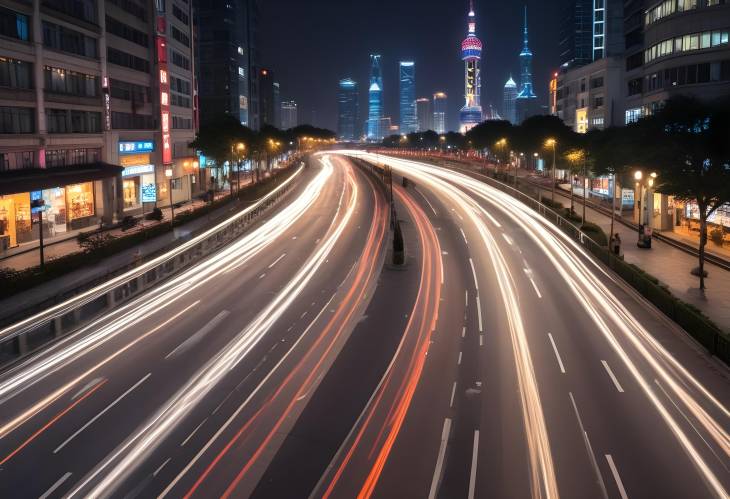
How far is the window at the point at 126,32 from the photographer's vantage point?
63.1 metres

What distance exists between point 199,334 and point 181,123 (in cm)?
6462

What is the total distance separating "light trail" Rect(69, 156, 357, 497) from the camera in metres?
15.8

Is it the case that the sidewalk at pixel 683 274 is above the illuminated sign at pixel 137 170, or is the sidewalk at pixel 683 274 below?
below

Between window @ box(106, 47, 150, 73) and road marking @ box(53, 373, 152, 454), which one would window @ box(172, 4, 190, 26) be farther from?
road marking @ box(53, 373, 152, 454)

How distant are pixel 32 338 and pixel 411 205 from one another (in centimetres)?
5207

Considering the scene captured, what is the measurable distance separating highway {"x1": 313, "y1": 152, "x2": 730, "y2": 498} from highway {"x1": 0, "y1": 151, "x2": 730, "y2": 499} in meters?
0.07

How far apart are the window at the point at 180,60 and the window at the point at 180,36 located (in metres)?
1.93

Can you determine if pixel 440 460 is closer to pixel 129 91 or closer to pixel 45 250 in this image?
pixel 45 250

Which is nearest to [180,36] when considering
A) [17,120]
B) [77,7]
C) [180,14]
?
[180,14]

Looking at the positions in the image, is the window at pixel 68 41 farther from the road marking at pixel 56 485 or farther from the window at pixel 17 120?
the road marking at pixel 56 485

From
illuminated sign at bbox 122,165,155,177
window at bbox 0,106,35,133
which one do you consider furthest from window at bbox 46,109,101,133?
illuminated sign at bbox 122,165,155,177

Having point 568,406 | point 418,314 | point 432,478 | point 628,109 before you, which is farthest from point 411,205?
point 432,478

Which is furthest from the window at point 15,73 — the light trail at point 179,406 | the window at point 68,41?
the light trail at point 179,406

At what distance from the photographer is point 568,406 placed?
20.4 metres
